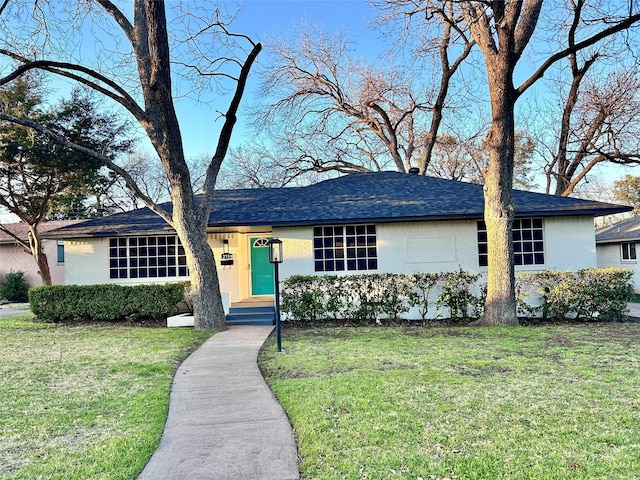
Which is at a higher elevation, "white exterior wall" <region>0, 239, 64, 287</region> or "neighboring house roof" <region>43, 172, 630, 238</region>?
"neighboring house roof" <region>43, 172, 630, 238</region>

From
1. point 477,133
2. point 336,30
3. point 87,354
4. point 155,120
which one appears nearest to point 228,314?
point 87,354

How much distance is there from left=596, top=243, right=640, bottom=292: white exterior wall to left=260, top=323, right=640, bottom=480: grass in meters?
12.1

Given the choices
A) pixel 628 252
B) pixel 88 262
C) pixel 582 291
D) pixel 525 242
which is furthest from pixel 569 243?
pixel 88 262

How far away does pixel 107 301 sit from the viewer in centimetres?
1148

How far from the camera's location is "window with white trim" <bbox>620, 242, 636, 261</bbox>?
58.4 ft

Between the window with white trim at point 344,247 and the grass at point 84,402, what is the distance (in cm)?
408

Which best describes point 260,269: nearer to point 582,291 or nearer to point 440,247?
point 440,247

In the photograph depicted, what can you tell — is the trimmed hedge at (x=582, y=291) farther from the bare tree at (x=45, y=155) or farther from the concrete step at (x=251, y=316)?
the bare tree at (x=45, y=155)

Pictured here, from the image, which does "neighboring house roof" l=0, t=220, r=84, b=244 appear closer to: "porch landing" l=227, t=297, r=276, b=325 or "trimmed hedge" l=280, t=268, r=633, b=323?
"porch landing" l=227, t=297, r=276, b=325

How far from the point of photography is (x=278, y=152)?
2623cm

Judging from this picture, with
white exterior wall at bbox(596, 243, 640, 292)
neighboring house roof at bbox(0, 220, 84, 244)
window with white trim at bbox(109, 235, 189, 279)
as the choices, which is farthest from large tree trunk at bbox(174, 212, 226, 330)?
white exterior wall at bbox(596, 243, 640, 292)

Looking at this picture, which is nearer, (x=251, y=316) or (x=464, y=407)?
(x=464, y=407)

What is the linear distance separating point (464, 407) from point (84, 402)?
428 cm

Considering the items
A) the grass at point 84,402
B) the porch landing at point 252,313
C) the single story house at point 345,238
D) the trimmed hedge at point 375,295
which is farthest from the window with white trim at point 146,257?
the trimmed hedge at point 375,295
